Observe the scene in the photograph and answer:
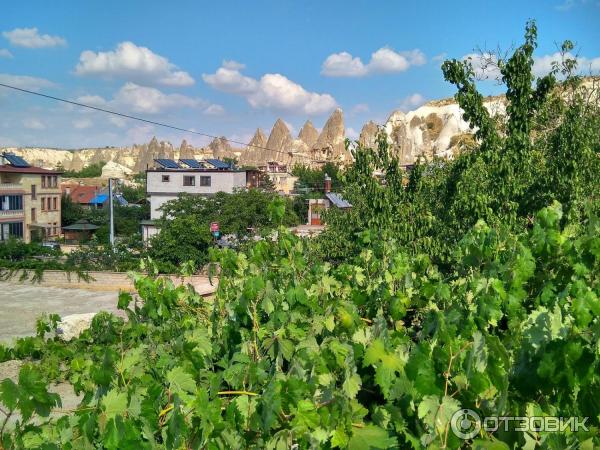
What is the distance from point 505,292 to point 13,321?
22.1m

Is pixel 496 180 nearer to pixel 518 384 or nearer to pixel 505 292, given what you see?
pixel 505 292

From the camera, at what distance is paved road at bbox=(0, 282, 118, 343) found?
20.9 metres

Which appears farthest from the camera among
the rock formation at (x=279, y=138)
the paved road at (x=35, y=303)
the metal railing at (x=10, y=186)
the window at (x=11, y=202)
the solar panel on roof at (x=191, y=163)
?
the rock formation at (x=279, y=138)

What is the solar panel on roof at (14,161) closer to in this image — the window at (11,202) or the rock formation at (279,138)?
the window at (11,202)

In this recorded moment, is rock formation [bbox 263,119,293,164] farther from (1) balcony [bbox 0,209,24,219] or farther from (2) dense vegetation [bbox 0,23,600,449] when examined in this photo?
(2) dense vegetation [bbox 0,23,600,449]

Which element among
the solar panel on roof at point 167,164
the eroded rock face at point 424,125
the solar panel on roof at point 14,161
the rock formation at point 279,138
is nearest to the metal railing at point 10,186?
→ the solar panel on roof at point 14,161

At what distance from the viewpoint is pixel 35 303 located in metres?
25.0

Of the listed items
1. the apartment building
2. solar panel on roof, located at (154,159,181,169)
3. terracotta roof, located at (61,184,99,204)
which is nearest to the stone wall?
the apartment building

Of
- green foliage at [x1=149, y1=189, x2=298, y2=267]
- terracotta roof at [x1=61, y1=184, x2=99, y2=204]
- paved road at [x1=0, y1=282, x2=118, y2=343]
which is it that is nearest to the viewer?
paved road at [x1=0, y1=282, x2=118, y2=343]

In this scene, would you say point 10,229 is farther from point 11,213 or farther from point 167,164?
point 167,164

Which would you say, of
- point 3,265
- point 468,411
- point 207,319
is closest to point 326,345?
point 468,411

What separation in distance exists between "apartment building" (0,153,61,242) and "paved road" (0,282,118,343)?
15.3 meters

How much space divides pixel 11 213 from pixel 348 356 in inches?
1861

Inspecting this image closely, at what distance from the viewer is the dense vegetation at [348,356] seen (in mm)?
2215
